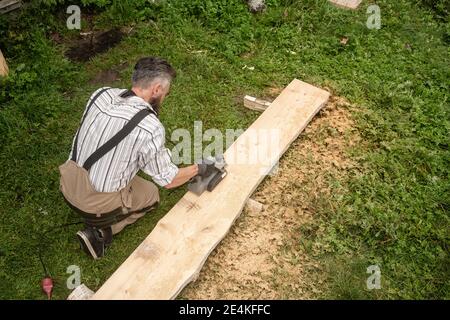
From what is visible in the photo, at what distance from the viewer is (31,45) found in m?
6.18

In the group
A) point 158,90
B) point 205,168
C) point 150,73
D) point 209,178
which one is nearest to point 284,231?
point 209,178

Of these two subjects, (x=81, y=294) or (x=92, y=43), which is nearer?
(x=81, y=294)

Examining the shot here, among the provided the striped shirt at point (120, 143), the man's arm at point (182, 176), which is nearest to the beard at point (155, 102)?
the striped shirt at point (120, 143)

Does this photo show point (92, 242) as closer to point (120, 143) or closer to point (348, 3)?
point (120, 143)

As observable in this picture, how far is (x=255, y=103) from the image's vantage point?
564 centimetres

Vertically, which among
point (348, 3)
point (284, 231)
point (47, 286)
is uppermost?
point (348, 3)

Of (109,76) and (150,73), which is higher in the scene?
(150,73)

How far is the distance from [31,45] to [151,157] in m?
3.75

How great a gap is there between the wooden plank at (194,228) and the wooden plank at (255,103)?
0.91ft

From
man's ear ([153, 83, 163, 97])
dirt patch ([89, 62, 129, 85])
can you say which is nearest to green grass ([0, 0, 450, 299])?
dirt patch ([89, 62, 129, 85])

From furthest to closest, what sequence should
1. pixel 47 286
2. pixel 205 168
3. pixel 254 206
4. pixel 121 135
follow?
pixel 254 206 < pixel 205 168 < pixel 47 286 < pixel 121 135

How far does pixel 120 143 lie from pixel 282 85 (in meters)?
3.15

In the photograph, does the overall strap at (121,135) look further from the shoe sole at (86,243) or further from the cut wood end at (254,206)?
the cut wood end at (254,206)

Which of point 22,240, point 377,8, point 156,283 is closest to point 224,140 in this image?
point 156,283
